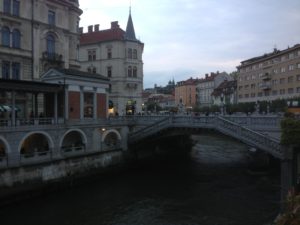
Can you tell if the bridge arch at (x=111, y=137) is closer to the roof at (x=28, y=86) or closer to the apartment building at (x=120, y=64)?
the roof at (x=28, y=86)

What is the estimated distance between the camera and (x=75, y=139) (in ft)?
161

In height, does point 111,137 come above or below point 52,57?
below

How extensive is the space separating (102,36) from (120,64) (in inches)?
326

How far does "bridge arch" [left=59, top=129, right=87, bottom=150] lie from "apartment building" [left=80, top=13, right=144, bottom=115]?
25392 millimetres

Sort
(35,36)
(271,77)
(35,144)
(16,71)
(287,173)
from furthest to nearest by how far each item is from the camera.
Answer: (271,77)
(35,36)
(16,71)
(35,144)
(287,173)

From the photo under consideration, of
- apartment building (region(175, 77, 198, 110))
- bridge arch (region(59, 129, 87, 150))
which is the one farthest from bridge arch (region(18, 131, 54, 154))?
apartment building (region(175, 77, 198, 110))

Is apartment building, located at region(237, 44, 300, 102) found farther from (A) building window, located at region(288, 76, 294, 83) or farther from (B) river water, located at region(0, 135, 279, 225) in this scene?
(B) river water, located at region(0, 135, 279, 225)

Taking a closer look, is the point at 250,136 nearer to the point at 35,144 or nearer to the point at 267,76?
the point at 35,144

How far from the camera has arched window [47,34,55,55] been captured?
53.7 metres

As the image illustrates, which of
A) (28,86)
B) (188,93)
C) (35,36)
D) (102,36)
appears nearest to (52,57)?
(35,36)

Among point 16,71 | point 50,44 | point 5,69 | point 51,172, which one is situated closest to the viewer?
point 51,172

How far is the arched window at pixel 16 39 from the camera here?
48.3 meters

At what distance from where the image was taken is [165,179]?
45.0 metres

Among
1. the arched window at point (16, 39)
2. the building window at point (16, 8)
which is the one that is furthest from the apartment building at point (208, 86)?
the building window at point (16, 8)
